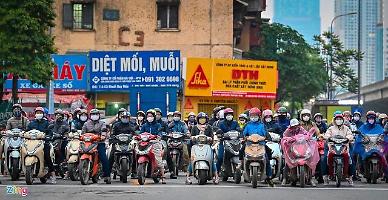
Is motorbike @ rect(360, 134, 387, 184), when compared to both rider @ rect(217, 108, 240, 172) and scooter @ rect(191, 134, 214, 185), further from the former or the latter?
scooter @ rect(191, 134, 214, 185)

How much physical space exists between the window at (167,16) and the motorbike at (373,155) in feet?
88.7

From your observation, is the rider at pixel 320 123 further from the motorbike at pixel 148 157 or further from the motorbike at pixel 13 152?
the motorbike at pixel 13 152

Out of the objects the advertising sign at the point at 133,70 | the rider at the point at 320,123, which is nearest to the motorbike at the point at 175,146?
the rider at the point at 320,123

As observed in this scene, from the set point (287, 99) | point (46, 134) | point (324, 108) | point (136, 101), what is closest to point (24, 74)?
point (136, 101)

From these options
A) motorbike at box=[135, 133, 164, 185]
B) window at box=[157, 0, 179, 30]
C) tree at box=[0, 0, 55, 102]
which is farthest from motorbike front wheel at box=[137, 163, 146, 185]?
window at box=[157, 0, 179, 30]

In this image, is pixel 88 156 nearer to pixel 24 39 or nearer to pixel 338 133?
pixel 338 133

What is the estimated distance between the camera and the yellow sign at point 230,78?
39750 mm

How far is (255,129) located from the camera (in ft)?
59.4

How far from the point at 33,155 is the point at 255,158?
4.86m

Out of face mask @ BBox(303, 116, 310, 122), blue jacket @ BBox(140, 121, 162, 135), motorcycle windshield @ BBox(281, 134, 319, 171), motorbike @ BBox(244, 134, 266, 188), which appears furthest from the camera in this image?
blue jacket @ BBox(140, 121, 162, 135)

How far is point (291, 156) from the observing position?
58.6ft

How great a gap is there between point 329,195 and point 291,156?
217 cm

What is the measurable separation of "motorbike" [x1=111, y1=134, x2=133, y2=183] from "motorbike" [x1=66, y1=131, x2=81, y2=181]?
90 cm

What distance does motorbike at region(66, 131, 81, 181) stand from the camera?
1817cm
